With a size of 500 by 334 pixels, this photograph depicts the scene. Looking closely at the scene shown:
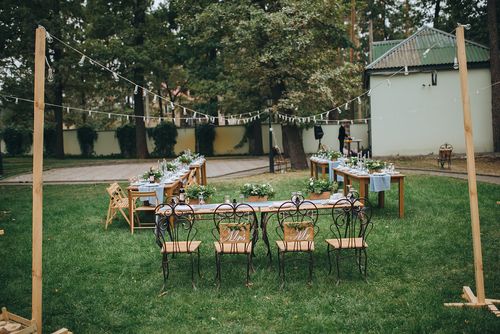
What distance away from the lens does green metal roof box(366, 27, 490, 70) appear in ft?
71.3

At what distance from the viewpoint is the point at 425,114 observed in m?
22.1

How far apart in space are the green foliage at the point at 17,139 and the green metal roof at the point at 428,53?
26.2m

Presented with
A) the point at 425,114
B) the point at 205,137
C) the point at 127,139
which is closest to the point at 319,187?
the point at 425,114

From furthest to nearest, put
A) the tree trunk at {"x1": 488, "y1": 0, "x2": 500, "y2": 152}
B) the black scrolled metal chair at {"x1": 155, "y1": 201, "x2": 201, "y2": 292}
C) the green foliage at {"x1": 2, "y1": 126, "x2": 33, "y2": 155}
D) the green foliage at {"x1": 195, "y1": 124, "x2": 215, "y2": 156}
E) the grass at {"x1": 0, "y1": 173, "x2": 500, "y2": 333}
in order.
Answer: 1. the green foliage at {"x1": 2, "y1": 126, "x2": 33, "y2": 155}
2. the green foliage at {"x1": 195, "y1": 124, "x2": 215, "y2": 156}
3. the tree trunk at {"x1": 488, "y1": 0, "x2": 500, "y2": 152}
4. the black scrolled metal chair at {"x1": 155, "y1": 201, "x2": 201, "y2": 292}
5. the grass at {"x1": 0, "y1": 173, "x2": 500, "y2": 333}

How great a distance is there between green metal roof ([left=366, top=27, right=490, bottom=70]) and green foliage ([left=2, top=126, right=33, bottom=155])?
26193 millimetres

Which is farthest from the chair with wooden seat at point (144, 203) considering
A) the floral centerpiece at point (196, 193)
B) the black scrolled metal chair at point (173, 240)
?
the black scrolled metal chair at point (173, 240)

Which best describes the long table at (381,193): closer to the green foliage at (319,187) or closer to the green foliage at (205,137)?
the green foliage at (319,187)

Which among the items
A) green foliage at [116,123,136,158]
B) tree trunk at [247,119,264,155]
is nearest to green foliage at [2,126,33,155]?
green foliage at [116,123,136,158]

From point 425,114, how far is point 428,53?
2.97 metres

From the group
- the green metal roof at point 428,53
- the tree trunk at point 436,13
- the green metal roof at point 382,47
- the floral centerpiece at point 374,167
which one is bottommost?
the floral centerpiece at point 374,167

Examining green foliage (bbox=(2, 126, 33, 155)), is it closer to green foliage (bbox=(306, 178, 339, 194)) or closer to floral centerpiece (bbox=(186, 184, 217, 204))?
floral centerpiece (bbox=(186, 184, 217, 204))

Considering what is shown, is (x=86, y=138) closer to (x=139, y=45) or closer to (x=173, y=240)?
(x=139, y=45)

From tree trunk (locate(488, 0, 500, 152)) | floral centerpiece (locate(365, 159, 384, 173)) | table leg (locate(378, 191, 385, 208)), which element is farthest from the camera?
tree trunk (locate(488, 0, 500, 152))

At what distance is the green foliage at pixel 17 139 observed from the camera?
34.8 meters
